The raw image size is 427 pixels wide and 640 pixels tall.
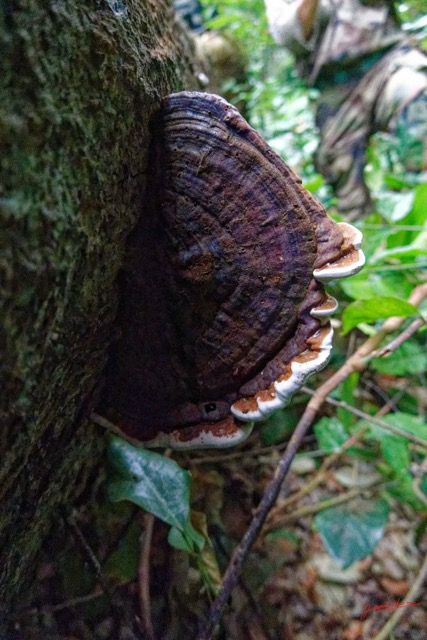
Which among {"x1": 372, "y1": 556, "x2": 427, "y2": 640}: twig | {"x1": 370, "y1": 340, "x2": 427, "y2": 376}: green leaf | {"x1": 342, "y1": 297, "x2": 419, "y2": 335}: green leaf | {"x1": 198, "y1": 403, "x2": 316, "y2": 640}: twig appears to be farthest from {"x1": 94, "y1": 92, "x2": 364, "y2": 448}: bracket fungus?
{"x1": 372, "y1": 556, "x2": 427, "y2": 640}: twig

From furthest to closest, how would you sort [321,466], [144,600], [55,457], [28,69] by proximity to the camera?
[321,466] < [144,600] < [55,457] < [28,69]

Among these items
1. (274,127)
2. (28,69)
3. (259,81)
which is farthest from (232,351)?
(259,81)

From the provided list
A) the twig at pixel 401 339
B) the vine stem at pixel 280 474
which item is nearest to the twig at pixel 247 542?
the vine stem at pixel 280 474

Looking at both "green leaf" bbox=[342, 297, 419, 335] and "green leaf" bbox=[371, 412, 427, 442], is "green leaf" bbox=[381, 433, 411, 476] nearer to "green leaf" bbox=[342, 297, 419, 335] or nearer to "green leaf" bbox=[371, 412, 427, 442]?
"green leaf" bbox=[371, 412, 427, 442]

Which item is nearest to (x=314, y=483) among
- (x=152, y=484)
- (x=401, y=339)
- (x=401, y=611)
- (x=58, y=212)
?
(x=401, y=611)

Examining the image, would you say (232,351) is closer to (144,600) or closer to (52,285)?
(52,285)

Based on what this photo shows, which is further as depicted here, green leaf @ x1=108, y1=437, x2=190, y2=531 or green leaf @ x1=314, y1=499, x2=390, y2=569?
green leaf @ x1=314, y1=499, x2=390, y2=569
